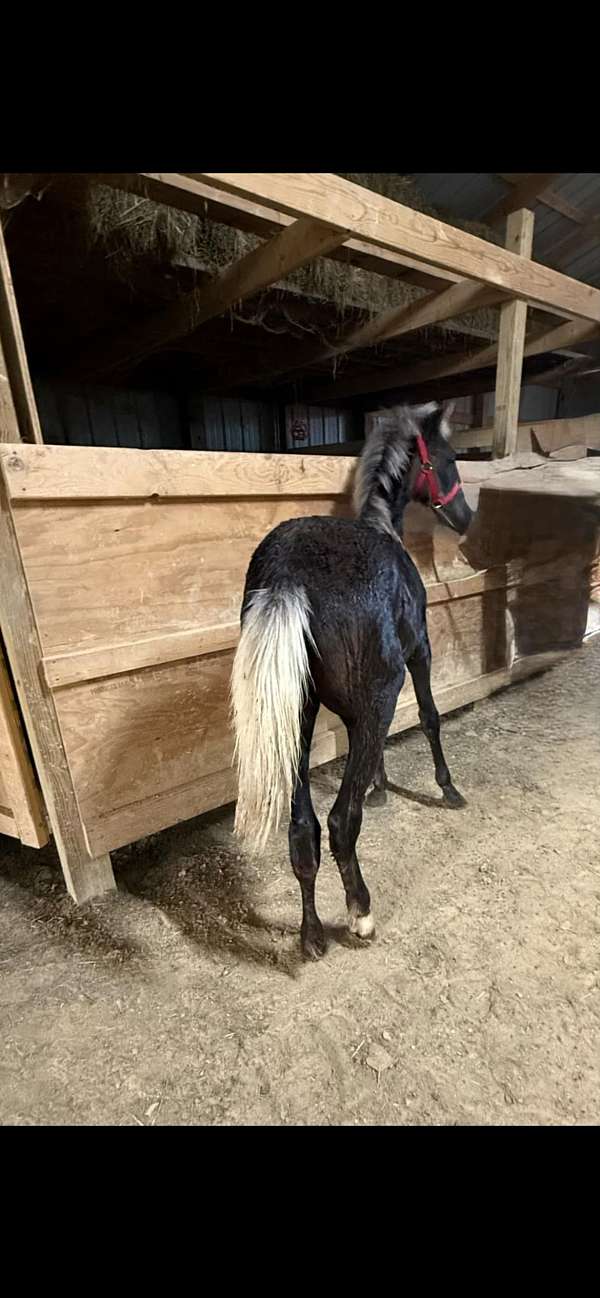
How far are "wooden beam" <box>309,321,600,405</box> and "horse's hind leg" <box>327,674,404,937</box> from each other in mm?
3034

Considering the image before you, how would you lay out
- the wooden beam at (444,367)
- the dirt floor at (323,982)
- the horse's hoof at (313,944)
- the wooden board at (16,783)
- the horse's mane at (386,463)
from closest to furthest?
the dirt floor at (323,982), the horse's hoof at (313,944), the wooden board at (16,783), the horse's mane at (386,463), the wooden beam at (444,367)

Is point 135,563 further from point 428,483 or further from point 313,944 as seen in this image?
point 313,944

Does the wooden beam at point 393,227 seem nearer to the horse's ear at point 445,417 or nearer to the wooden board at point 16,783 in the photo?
the horse's ear at point 445,417

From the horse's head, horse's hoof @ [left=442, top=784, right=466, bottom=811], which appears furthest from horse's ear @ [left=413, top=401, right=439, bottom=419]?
horse's hoof @ [left=442, top=784, right=466, bottom=811]

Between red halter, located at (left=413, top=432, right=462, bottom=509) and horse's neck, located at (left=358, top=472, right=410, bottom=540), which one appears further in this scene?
red halter, located at (left=413, top=432, right=462, bottom=509)

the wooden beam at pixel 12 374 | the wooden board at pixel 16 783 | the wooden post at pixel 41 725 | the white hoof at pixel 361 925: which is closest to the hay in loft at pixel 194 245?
the wooden beam at pixel 12 374

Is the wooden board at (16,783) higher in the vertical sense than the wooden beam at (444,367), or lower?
lower

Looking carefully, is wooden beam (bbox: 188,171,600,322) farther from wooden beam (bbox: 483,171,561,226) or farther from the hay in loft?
wooden beam (bbox: 483,171,561,226)

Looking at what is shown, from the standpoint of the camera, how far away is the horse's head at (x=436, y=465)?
188 cm

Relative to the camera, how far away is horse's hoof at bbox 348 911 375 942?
1.42 metres

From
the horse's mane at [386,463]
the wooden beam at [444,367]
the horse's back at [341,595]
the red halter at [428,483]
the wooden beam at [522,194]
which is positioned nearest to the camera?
the horse's back at [341,595]

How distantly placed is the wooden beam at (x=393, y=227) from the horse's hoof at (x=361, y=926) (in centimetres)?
207
